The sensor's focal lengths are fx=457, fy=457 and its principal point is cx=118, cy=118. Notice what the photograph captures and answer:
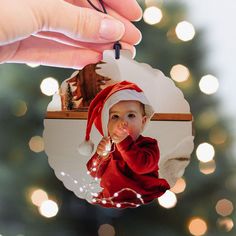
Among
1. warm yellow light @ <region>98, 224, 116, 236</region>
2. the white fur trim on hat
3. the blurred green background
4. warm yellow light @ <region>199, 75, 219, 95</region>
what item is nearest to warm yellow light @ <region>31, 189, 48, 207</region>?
the blurred green background

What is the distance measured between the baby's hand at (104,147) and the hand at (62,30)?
12cm

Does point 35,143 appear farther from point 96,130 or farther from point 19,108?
point 96,130

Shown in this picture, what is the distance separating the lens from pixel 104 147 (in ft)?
2.15

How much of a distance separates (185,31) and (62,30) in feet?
0.81

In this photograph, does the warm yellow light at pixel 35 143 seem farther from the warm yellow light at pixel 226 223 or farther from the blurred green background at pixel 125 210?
the warm yellow light at pixel 226 223

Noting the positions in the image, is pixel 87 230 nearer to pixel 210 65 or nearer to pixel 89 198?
pixel 89 198

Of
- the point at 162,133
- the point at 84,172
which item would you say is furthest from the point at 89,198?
the point at 162,133

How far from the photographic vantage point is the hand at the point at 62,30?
0.62 metres

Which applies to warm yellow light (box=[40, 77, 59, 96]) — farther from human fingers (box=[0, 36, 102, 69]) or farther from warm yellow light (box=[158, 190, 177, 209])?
warm yellow light (box=[158, 190, 177, 209])

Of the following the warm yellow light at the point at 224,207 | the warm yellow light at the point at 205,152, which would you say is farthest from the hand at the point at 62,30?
the warm yellow light at the point at 224,207

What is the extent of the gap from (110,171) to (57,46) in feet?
0.71

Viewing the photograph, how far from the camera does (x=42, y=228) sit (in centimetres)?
80

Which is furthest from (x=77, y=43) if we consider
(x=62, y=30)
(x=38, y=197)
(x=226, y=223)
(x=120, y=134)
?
(x=226, y=223)

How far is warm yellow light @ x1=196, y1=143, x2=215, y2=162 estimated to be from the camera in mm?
785
